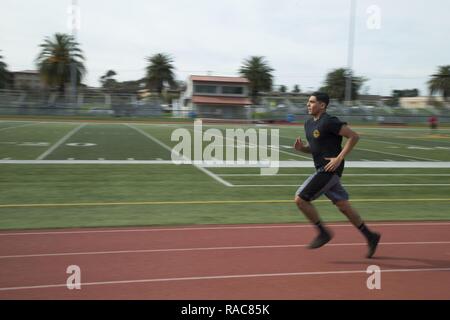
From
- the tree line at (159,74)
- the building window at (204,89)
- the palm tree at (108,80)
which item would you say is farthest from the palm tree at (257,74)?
the palm tree at (108,80)

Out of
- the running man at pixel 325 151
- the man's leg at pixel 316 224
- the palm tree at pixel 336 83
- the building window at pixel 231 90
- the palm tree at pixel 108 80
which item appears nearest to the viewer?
the running man at pixel 325 151

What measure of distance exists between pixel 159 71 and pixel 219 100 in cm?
2496

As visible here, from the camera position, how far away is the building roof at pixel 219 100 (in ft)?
219

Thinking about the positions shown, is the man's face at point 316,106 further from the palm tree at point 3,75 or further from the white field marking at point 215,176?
the palm tree at point 3,75

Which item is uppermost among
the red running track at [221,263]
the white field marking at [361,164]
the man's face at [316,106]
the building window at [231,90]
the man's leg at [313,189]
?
the building window at [231,90]

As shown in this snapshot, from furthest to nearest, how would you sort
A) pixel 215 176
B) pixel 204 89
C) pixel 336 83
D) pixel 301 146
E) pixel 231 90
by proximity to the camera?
pixel 336 83 < pixel 231 90 < pixel 204 89 < pixel 215 176 < pixel 301 146

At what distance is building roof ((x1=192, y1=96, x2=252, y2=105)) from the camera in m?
66.9

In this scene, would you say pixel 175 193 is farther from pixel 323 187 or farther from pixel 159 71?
pixel 159 71

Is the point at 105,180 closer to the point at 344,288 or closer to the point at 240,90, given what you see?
the point at 344,288

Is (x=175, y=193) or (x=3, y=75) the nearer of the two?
(x=175, y=193)

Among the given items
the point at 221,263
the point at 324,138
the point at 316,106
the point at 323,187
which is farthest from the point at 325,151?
the point at 221,263

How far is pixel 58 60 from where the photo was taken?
7362cm

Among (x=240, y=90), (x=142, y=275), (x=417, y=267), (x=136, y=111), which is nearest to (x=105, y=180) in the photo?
(x=142, y=275)

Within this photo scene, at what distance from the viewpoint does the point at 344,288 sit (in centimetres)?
481
